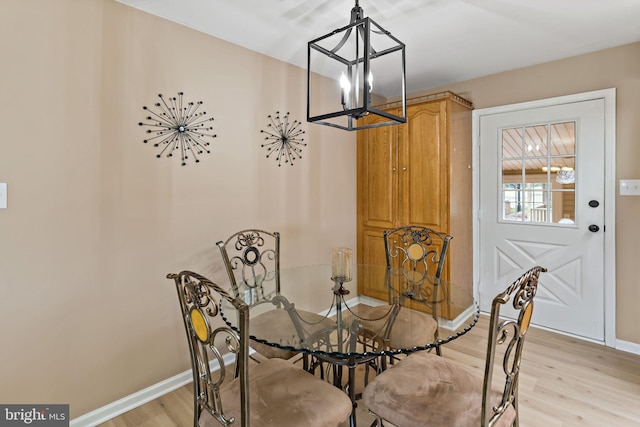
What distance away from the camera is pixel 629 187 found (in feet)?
8.48

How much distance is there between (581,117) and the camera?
2791 millimetres

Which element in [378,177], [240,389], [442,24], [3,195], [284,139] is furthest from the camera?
[378,177]

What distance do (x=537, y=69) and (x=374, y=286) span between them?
249 centimetres

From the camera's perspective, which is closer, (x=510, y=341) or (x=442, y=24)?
(x=510, y=341)

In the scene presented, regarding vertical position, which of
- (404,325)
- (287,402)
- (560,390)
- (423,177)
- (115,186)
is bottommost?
(560,390)

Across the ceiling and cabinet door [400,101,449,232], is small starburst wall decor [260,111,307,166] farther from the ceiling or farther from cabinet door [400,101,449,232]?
cabinet door [400,101,449,232]

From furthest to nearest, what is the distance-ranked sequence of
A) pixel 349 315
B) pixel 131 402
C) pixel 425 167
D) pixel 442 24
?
pixel 425 167, pixel 442 24, pixel 131 402, pixel 349 315

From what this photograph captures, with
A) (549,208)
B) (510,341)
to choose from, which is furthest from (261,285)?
(549,208)

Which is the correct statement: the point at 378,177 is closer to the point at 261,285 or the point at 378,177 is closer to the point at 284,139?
the point at 284,139

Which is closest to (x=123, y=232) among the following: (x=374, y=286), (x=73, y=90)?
(x=73, y=90)

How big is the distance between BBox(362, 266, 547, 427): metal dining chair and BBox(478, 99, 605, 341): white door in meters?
2.07

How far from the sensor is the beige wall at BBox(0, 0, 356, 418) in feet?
5.37

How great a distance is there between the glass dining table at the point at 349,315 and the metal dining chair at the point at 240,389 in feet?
0.57

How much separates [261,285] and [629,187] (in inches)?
Result: 114
